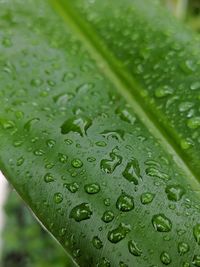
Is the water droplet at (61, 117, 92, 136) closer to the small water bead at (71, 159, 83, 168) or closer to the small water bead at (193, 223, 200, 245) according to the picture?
the small water bead at (71, 159, 83, 168)

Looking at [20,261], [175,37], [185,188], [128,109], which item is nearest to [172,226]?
[185,188]

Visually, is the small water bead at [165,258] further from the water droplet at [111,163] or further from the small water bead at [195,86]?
the small water bead at [195,86]

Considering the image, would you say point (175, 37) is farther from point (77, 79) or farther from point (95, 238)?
point (95, 238)

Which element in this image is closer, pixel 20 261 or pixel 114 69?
pixel 114 69

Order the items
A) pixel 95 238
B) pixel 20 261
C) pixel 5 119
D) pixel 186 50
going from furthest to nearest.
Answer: pixel 20 261 → pixel 186 50 → pixel 5 119 → pixel 95 238

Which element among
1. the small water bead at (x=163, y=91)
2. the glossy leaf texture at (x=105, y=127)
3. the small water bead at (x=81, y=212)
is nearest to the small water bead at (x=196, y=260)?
the glossy leaf texture at (x=105, y=127)

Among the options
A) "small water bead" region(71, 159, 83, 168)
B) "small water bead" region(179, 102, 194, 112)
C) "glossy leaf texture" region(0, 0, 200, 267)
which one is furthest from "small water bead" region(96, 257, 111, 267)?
"small water bead" region(179, 102, 194, 112)
